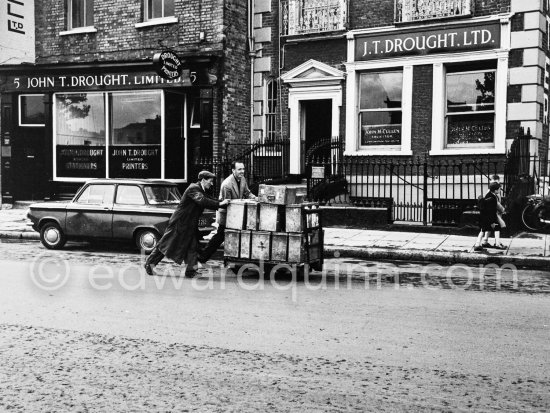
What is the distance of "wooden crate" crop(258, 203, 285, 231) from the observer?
9.67m

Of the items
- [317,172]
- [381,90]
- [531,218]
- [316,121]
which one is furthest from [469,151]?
[316,121]

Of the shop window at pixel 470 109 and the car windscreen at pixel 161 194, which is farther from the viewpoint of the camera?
the shop window at pixel 470 109

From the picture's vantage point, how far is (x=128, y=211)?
12734 millimetres

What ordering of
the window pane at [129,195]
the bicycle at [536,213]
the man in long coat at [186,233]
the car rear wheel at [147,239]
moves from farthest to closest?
1. the bicycle at [536,213]
2. the window pane at [129,195]
3. the car rear wheel at [147,239]
4. the man in long coat at [186,233]

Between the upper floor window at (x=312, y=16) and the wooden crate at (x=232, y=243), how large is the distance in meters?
9.75

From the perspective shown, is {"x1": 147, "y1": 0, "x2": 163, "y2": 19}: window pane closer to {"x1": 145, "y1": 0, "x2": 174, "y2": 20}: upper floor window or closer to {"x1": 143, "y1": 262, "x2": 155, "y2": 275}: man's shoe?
{"x1": 145, "y1": 0, "x2": 174, "y2": 20}: upper floor window

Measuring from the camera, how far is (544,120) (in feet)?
56.1

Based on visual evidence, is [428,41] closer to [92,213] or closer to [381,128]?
[381,128]

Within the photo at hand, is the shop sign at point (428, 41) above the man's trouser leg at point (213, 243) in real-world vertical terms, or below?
above

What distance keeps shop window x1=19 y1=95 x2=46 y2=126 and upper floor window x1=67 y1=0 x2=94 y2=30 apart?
8.55 ft

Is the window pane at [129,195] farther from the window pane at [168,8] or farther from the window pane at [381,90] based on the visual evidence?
the window pane at [168,8]

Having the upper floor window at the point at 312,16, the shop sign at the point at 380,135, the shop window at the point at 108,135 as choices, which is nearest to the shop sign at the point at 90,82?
the shop window at the point at 108,135

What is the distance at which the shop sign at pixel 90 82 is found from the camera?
18859 mm

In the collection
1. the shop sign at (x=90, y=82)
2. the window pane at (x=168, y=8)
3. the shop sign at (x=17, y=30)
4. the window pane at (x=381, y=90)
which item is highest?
the window pane at (x=168, y=8)
